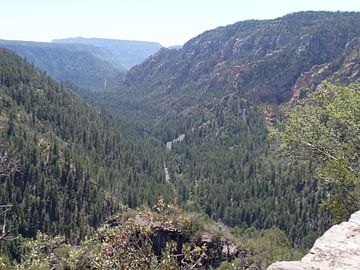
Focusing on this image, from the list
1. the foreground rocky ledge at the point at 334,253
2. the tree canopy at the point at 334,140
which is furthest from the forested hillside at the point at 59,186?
the foreground rocky ledge at the point at 334,253

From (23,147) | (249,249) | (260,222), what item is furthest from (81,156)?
(249,249)

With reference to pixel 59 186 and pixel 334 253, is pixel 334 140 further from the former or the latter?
pixel 59 186

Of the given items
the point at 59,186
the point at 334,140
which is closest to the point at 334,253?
the point at 334,140

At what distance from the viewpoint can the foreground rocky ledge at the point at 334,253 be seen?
18672 millimetres

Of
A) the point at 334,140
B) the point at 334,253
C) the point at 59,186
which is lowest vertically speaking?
the point at 59,186

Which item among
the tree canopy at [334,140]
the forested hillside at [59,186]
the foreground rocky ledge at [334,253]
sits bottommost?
the forested hillside at [59,186]

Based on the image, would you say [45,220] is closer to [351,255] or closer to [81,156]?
[81,156]

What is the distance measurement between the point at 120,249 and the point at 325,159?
1783 cm

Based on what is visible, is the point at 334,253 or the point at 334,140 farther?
the point at 334,140

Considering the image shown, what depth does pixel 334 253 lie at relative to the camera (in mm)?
19719

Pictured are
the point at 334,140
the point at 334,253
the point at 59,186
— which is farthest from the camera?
the point at 59,186

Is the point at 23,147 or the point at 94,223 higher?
the point at 23,147

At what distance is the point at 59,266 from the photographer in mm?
34500

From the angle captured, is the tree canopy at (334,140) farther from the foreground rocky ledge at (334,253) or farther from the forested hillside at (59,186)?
the forested hillside at (59,186)
